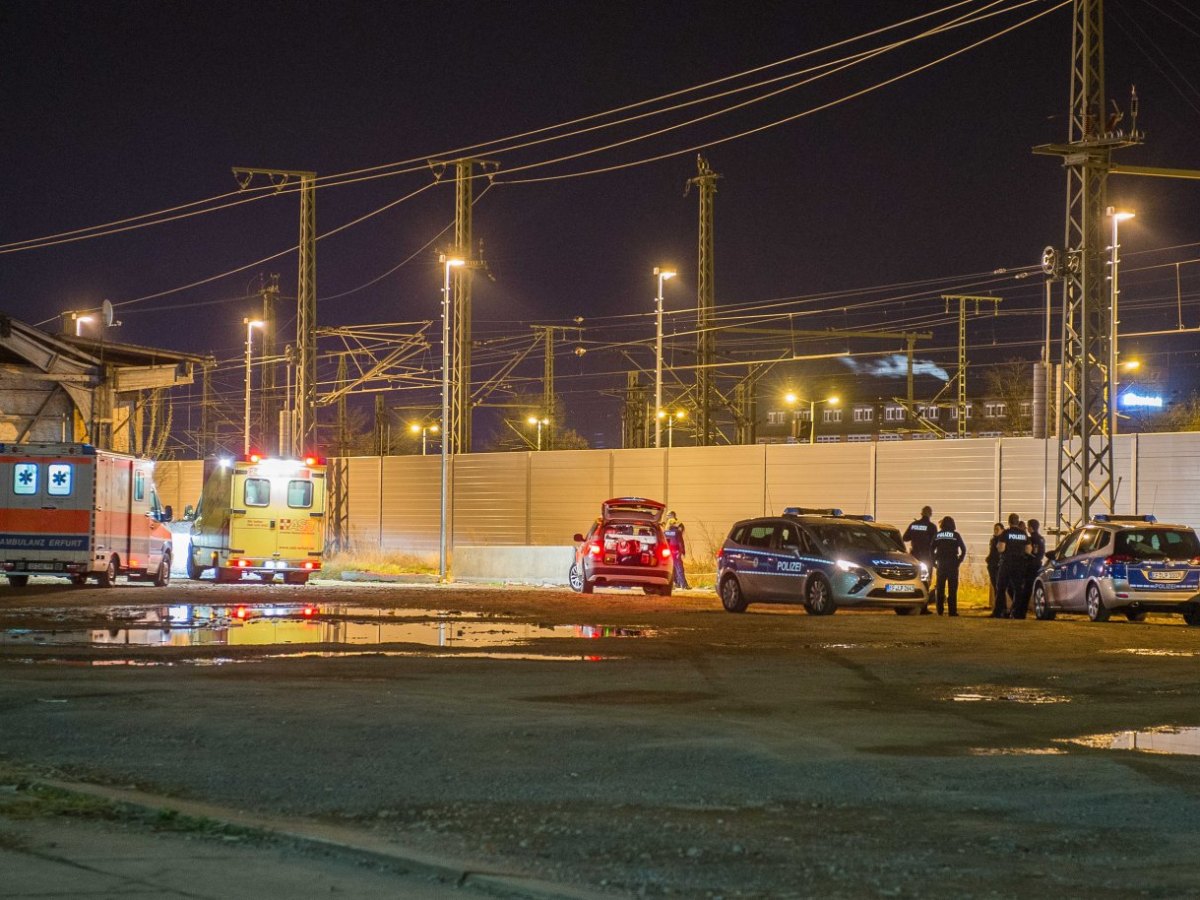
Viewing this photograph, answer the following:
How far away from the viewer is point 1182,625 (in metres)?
26.4

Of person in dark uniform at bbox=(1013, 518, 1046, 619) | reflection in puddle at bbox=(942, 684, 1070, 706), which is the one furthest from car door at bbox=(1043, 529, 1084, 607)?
reflection in puddle at bbox=(942, 684, 1070, 706)

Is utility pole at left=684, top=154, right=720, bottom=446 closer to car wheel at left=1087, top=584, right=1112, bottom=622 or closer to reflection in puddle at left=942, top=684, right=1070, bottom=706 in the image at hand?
car wheel at left=1087, top=584, right=1112, bottom=622

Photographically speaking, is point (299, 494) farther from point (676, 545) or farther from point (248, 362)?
point (248, 362)

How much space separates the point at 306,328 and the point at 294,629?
24677 millimetres

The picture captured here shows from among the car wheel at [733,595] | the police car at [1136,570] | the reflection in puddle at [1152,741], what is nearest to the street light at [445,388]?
the car wheel at [733,595]

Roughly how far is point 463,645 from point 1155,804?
1166 cm

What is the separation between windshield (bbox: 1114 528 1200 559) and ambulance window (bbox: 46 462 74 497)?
749 inches

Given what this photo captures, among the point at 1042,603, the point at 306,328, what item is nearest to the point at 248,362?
the point at 306,328

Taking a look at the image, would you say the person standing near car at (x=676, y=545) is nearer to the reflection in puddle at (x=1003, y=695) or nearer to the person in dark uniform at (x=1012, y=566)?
the person in dark uniform at (x=1012, y=566)

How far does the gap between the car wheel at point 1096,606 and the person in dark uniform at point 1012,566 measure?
74.3 inches

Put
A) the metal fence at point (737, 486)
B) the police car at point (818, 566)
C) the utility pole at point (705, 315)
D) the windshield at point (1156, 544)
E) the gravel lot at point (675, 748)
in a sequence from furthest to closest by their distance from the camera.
→ the utility pole at point (705, 315) < the metal fence at point (737, 486) < the police car at point (818, 566) < the windshield at point (1156, 544) < the gravel lot at point (675, 748)

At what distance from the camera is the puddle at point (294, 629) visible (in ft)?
65.4

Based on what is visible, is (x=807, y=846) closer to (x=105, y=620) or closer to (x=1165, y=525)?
(x=105, y=620)

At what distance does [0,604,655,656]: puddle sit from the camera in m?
19.9
